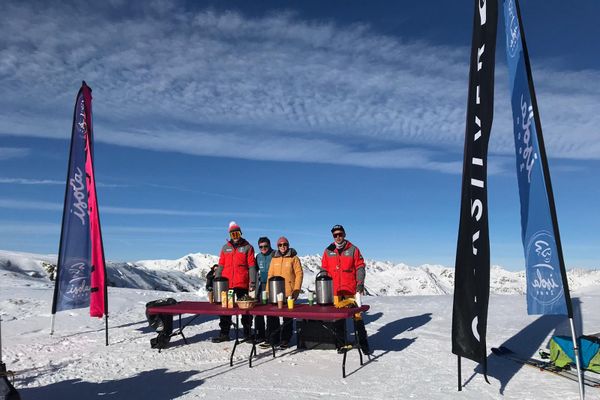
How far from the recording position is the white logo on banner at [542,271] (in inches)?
211

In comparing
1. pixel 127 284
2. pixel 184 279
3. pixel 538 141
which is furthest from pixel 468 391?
pixel 184 279

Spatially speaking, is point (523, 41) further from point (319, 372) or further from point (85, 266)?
point (85, 266)

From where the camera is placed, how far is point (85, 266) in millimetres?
8969

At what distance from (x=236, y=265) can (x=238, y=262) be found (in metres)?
0.07

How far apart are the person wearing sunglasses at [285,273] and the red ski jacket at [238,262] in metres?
0.52

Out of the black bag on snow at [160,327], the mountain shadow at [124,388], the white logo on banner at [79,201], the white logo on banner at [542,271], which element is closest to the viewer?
the white logo on banner at [542,271]

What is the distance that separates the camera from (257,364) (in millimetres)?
6977

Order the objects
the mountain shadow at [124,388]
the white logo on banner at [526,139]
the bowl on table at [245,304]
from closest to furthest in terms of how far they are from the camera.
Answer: the mountain shadow at [124,388], the white logo on banner at [526,139], the bowl on table at [245,304]

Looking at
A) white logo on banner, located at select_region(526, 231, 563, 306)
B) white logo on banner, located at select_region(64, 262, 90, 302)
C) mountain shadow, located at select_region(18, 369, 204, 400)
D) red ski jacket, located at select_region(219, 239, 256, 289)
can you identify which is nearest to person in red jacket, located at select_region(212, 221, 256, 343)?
red ski jacket, located at select_region(219, 239, 256, 289)

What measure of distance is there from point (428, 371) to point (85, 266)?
658 cm

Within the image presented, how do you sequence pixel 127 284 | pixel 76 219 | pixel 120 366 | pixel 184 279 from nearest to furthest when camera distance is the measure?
pixel 120 366 → pixel 76 219 → pixel 127 284 → pixel 184 279

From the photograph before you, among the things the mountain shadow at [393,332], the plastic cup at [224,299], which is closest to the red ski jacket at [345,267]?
the mountain shadow at [393,332]

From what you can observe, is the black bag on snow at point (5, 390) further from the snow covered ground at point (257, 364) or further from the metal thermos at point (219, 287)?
the metal thermos at point (219, 287)

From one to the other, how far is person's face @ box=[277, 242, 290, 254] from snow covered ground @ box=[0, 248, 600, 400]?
5.73ft
